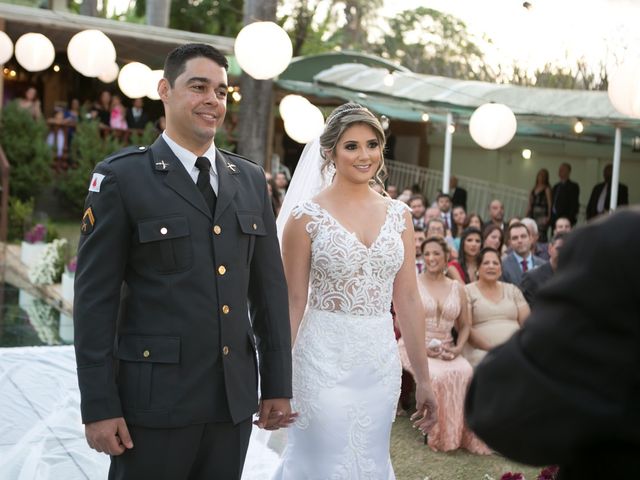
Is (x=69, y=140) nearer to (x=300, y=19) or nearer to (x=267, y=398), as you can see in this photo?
(x=300, y=19)

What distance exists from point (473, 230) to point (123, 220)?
6.28 metres

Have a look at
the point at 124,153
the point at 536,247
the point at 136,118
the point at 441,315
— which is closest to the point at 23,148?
the point at 136,118

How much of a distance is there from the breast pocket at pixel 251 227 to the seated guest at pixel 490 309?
4.59m

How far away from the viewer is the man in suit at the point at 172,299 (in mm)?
2852

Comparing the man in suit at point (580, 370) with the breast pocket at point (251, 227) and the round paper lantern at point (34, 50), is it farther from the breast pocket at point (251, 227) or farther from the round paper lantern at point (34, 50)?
the round paper lantern at point (34, 50)

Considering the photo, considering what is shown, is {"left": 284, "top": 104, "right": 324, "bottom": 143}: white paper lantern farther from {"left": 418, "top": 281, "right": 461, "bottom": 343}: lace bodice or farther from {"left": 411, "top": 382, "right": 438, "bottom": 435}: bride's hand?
{"left": 411, "top": 382, "right": 438, "bottom": 435}: bride's hand

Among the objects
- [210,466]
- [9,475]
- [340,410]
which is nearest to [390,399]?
[340,410]

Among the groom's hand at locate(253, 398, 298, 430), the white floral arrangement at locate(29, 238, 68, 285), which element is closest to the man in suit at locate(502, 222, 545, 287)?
the white floral arrangement at locate(29, 238, 68, 285)

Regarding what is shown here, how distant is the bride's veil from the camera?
4859 mm

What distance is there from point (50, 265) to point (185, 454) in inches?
385

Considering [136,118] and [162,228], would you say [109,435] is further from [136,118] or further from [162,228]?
[136,118]

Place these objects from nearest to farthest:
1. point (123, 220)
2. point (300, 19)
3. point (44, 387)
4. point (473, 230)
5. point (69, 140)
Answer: point (123, 220), point (44, 387), point (473, 230), point (69, 140), point (300, 19)

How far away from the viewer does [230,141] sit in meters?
19.1

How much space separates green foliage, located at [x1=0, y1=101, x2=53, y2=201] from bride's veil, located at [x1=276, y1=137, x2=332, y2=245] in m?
11.9
